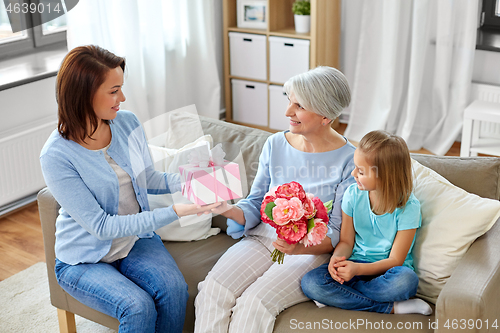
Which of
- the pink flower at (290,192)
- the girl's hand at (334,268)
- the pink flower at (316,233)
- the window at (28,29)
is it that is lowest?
the girl's hand at (334,268)

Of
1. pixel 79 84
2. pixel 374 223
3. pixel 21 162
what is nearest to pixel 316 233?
pixel 374 223

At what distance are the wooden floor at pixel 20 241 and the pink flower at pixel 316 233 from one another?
1.74 m

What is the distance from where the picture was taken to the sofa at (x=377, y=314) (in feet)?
A: 4.51

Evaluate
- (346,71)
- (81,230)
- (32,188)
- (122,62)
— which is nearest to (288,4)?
(346,71)

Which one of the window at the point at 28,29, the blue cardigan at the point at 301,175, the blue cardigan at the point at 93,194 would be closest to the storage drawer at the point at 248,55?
the window at the point at 28,29

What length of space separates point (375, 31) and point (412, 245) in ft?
8.81

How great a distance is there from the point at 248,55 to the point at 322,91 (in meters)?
2.65

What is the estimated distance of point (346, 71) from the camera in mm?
4359

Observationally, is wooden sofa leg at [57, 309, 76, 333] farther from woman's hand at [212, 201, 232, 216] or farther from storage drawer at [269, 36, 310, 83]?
storage drawer at [269, 36, 310, 83]

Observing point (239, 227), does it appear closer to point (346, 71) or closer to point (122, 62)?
point (122, 62)

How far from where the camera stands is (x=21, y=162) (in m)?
3.11

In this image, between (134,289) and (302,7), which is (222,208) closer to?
(134,289)

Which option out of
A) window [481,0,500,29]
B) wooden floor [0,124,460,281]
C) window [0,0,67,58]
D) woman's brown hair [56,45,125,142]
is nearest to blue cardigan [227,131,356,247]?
woman's brown hair [56,45,125,142]

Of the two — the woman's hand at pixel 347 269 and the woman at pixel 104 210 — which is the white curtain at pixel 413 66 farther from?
the woman at pixel 104 210
